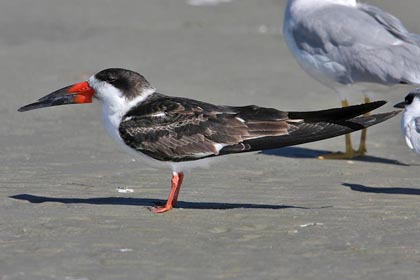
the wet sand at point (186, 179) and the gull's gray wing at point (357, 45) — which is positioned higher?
the gull's gray wing at point (357, 45)

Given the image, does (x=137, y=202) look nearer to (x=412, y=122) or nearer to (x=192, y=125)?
(x=192, y=125)

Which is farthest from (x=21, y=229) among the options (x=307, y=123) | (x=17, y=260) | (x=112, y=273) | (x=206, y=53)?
(x=206, y=53)

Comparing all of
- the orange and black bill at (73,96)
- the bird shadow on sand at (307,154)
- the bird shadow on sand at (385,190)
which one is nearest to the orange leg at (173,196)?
the orange and black bill at (73,96)

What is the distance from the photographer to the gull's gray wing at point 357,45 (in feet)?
31.1

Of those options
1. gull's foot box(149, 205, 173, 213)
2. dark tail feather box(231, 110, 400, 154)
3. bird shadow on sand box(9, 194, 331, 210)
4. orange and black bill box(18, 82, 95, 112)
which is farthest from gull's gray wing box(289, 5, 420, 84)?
gull's foot box(149, 205, 173, 213)

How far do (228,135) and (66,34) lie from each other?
24.0 ft

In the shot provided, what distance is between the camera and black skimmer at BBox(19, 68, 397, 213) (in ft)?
22.4

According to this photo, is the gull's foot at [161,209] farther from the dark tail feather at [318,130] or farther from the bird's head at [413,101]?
the bird's head at [413,101]

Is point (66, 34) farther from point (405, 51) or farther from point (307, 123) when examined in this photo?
point (307, 123)

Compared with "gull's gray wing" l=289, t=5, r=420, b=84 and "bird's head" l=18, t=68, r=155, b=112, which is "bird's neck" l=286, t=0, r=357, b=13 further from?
"bird's head" l=18, t=68, r=155, b=112

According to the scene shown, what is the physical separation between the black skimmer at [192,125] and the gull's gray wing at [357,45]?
2.72 m

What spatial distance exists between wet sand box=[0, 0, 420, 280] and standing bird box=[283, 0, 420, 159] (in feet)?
1.09

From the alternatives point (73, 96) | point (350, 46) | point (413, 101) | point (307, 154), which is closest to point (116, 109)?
point (73, 96)

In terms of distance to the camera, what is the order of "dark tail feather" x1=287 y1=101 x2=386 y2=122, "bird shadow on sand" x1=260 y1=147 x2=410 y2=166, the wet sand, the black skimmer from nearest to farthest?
the wet sand → "dark tail feather" x1=287 y1=101 x2=386 y2=122 → the black skimmer → "bird shadow on sand" x1=260 y1=147 x2=410 y2=166
